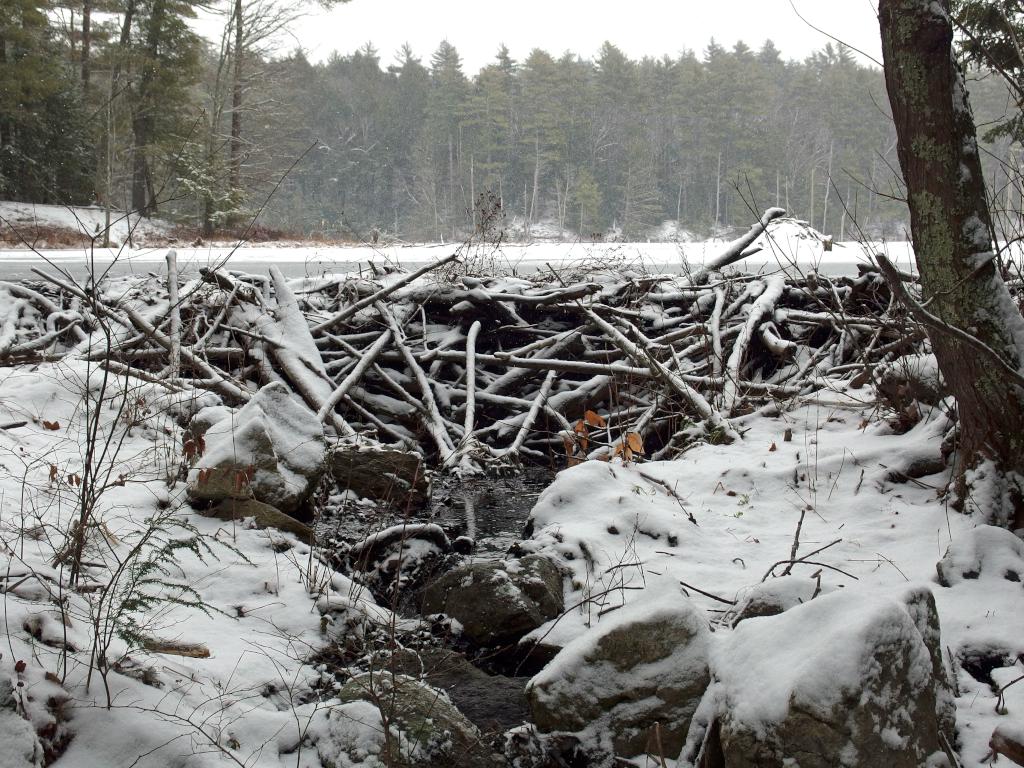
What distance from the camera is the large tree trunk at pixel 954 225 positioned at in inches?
148

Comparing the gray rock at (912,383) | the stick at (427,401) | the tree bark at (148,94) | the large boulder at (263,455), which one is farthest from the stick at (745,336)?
the tree bark at (148,94)

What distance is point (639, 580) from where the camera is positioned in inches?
166

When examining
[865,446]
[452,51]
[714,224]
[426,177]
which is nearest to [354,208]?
[426,177]

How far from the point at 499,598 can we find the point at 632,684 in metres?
1.16

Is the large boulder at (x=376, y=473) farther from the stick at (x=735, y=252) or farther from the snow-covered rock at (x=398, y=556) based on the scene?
the stick at (x=735, y=252)

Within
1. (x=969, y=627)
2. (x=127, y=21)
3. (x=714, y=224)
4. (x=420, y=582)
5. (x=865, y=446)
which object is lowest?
(x=420, y=582)

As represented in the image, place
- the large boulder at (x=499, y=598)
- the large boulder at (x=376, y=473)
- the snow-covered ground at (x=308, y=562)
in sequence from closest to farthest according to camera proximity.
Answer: the snow-covered ground at (x=308, y=562) → the large boulder at (x=499, y=598) → the large boulder at (x=376, y=473)

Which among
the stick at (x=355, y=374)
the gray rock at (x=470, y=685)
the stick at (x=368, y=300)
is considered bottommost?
the gray rock at (x=470, y=685)

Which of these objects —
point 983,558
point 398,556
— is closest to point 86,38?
point 398,556

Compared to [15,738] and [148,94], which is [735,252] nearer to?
[15,738]

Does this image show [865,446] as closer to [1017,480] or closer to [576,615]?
[1017,480]

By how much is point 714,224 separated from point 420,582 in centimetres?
5518

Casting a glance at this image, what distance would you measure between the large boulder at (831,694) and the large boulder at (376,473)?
3707 mm

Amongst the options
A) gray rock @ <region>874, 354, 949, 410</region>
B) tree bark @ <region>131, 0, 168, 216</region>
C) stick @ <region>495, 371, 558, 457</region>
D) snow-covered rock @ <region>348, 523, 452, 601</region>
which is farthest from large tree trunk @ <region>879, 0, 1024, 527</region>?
tree bark @ <region>131, 0, 168, 216</region>
